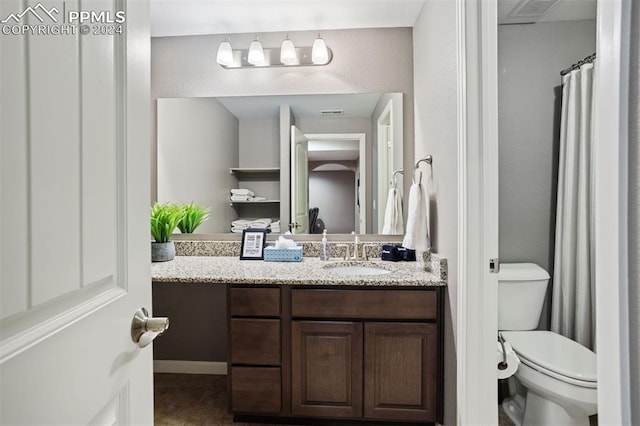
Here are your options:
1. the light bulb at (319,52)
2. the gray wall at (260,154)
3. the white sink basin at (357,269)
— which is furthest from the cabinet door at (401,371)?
the light bulb at (319,52)

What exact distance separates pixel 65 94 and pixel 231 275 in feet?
4.51

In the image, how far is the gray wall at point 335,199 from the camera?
235 cm

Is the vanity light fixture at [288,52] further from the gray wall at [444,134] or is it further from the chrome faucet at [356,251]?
the chrome faucet at [356,251]

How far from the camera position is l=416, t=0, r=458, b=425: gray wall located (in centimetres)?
150

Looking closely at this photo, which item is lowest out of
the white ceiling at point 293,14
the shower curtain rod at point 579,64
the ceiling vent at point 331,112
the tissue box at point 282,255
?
the tissue box at point 282,255

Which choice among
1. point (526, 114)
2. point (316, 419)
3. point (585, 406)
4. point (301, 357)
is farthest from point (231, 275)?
point (526, 114)

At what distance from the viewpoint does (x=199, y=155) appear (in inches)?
92.9

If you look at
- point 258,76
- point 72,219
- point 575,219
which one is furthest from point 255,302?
point 575,219

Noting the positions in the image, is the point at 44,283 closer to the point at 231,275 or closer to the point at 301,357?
the point at 231,275

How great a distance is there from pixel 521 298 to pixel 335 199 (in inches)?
51.7

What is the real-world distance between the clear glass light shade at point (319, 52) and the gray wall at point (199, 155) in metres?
0.71

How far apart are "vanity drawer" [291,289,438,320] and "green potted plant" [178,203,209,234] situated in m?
1.08
